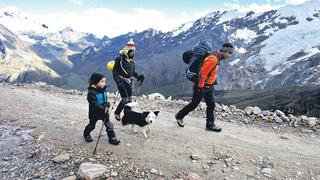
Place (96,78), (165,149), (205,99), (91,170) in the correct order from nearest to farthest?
(91,170), (96,78), (165,149), (205,99)

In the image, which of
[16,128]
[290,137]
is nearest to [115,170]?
[16,128]

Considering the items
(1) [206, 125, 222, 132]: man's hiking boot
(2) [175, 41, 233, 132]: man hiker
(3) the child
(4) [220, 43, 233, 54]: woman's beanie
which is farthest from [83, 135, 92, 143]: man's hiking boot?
(4) [220, 43, 233, 54]: woman's beanie

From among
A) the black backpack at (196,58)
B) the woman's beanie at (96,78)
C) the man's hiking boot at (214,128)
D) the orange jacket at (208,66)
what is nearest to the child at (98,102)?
the woman's beanie at (96,78)

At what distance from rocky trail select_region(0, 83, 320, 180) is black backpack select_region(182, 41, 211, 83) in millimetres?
2166

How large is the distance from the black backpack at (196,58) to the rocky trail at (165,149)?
2.17m

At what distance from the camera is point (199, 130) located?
1439 cm

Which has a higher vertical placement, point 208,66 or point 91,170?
point 208,66

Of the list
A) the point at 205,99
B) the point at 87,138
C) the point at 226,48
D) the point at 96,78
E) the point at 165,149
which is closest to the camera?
the point at 96,78

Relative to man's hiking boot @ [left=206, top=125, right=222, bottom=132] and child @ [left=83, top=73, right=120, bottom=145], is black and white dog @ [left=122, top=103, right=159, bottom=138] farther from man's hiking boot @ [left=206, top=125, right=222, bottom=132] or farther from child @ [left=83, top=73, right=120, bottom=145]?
man's hiking boot @ [left=206, top=125, right=222, bottom=132]

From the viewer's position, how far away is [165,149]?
11938mm

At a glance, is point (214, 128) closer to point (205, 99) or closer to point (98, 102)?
point (205, 99)

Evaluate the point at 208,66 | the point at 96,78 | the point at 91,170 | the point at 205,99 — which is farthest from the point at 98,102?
the point at 205,99

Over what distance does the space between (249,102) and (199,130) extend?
533ft

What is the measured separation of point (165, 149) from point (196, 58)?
11.5ft
